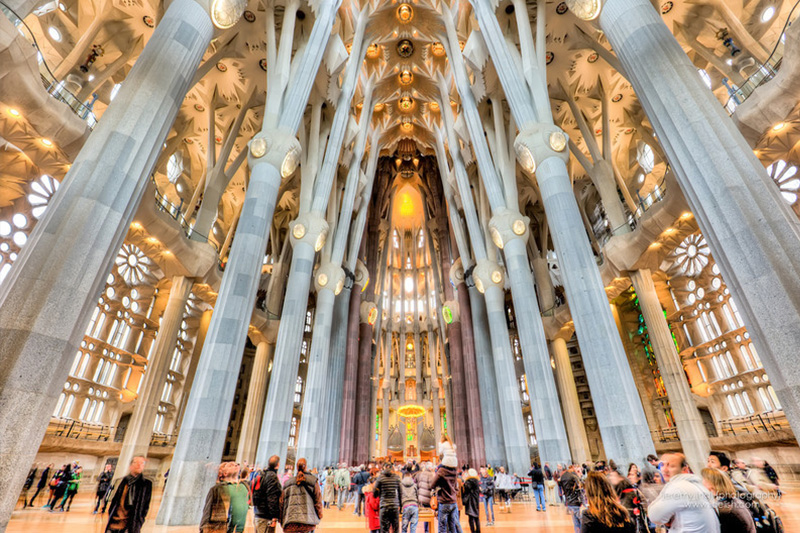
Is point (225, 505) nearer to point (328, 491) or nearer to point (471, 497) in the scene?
point (471, 497)

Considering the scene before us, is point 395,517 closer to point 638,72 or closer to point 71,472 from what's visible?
point 638,72

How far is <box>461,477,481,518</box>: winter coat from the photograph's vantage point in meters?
5.39

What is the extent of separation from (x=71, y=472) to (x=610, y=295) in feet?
67.6

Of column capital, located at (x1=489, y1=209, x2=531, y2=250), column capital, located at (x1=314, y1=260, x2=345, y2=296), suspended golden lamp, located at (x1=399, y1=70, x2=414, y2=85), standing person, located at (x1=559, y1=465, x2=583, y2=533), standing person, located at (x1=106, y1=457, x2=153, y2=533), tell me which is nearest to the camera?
standing person, located at (x1=106, y1=457, x2=153, y2=533)

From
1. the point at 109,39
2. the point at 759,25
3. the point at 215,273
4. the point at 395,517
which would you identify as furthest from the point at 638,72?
the point at 109,39

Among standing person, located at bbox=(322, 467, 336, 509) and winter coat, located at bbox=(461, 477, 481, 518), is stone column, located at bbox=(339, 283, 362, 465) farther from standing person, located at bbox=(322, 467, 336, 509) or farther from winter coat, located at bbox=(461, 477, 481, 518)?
winter coat, located at bbox=(461, 477, 481, 518)

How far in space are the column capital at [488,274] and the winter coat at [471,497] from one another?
1353 centimetres

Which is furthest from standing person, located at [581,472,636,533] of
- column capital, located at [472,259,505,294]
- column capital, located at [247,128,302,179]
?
column capital, located at [472,259,505,294]

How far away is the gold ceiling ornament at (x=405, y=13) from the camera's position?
22016mm

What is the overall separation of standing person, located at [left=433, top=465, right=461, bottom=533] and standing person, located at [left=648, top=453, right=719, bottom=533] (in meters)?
2.76

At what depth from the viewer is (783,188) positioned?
591 inches

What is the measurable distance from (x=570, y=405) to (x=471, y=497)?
17.8 m

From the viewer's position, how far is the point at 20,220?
15.4m

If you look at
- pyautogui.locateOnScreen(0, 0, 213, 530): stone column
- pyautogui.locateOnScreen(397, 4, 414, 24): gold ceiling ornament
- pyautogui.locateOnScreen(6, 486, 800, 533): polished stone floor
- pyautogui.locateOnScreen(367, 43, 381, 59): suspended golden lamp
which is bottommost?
pyautogui.locateOnScreen(6, 486, 800, 533): polished stone floor
